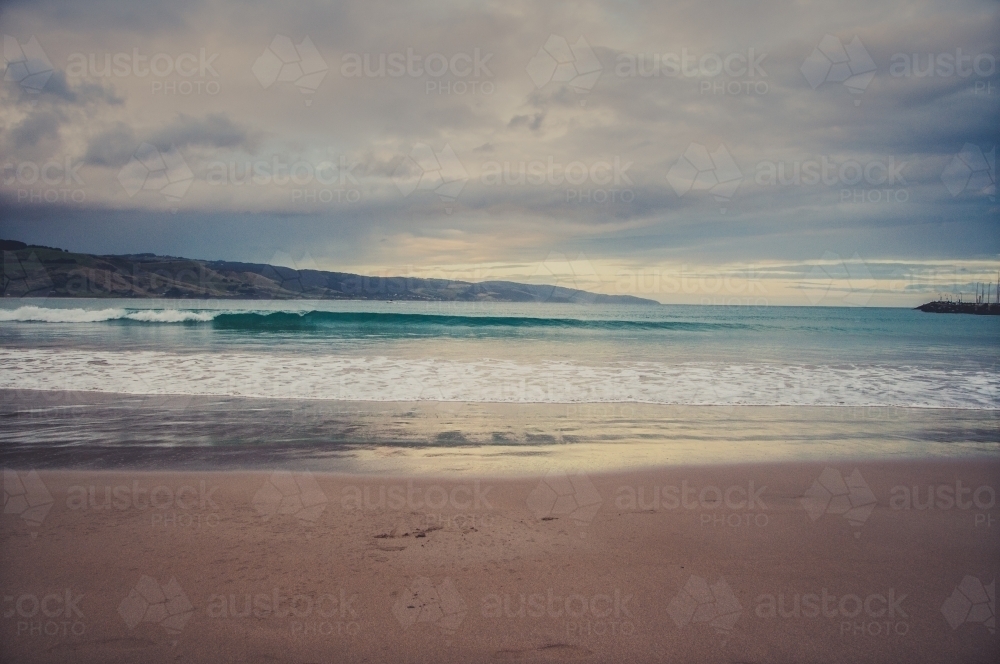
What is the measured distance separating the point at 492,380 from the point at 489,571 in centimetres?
881

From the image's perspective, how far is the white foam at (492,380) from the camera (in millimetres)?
10375

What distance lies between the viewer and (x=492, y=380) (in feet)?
40.3

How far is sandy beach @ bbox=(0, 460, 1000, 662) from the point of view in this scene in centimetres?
281

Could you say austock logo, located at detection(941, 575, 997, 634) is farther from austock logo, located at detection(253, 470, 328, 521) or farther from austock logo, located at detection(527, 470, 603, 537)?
austock logo, located at detection(253, 470, 328, 521)

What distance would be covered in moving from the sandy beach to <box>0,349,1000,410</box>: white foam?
5.24m

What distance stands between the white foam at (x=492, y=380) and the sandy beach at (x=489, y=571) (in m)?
5.24
